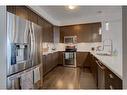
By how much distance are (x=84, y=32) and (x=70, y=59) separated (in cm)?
155

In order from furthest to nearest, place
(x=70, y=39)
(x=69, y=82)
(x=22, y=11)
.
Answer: (x=70, y=39) → (x=69, y=82) → (x=22, y=11)

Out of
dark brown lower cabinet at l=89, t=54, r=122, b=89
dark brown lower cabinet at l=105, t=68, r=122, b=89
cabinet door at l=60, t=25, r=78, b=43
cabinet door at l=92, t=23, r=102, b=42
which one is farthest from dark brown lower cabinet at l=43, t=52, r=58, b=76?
dark brown lower cabinet at l=105, t=68, r=122, b=89

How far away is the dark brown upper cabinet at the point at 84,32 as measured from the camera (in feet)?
22.4

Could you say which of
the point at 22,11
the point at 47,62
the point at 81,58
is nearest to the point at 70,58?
the point at 81,58

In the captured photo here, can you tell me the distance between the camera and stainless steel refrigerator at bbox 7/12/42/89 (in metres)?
2.03

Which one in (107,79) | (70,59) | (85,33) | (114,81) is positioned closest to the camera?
(114,81)

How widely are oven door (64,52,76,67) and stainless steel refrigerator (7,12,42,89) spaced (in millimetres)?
4198

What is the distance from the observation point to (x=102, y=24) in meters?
6.66

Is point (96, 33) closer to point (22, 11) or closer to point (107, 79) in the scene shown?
point (22, 11)

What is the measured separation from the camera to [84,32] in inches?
278
